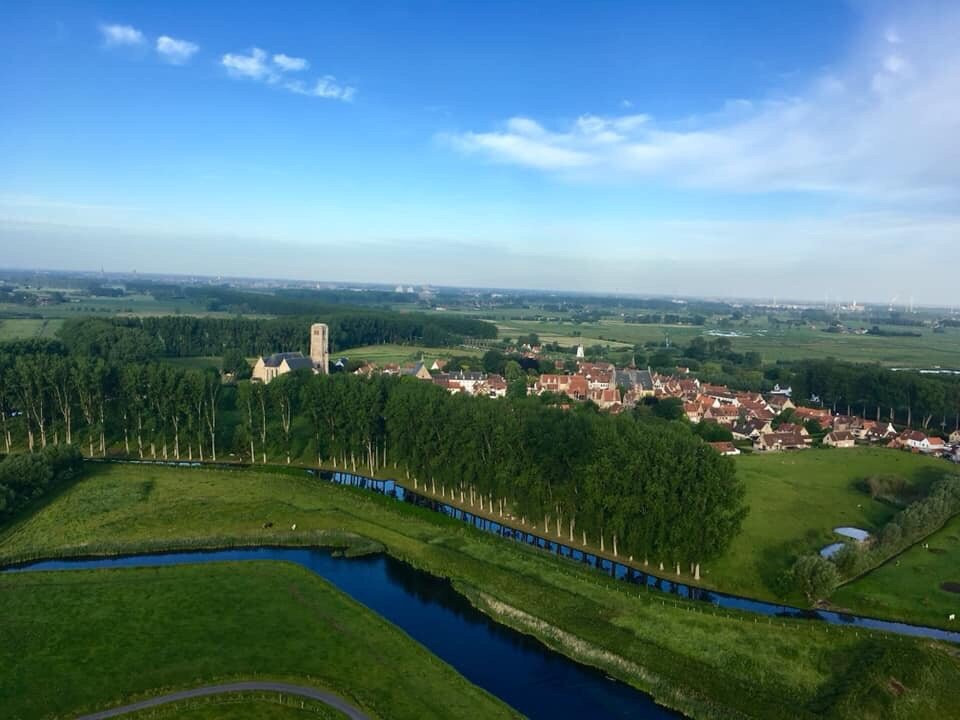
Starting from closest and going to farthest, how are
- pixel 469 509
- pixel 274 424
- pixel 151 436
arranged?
pixel 469 509 → pixel 151 436 → pixel 274 424

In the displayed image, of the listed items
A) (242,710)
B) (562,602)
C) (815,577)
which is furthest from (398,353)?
(242,710)

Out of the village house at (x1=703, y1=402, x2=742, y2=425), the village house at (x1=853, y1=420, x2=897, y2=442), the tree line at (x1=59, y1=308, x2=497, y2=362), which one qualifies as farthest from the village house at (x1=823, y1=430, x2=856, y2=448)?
the tree line at (x1=59, y1=308, x2=497, y2=362)

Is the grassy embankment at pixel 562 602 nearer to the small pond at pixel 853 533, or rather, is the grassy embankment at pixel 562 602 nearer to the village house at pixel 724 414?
the small pond at pixel 853 533

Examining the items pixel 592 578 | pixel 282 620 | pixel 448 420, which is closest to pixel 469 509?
pixel 448 420

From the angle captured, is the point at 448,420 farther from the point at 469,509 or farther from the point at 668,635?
the point at 668,635

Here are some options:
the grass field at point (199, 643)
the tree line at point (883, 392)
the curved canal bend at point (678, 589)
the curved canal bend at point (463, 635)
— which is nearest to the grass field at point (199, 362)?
the curved canal bend at point (678, 589)

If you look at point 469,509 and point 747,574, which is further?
point 469,509
